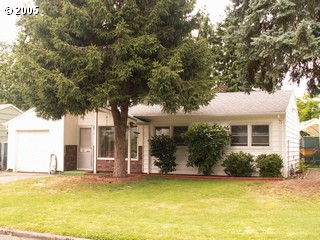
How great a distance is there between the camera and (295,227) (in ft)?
23.2

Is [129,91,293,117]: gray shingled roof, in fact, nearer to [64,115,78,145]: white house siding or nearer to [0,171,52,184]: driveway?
[64,115,78,145]: white house siding

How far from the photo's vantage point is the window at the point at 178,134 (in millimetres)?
17641

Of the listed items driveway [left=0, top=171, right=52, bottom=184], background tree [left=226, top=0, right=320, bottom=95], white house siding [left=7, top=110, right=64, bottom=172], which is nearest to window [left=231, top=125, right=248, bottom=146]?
background tree [left=226, top=0, right=320, bottom=95]

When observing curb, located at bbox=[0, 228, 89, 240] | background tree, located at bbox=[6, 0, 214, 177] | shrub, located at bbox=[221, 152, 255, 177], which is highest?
background tree, located at bbox=[6, 0, 214, 177]

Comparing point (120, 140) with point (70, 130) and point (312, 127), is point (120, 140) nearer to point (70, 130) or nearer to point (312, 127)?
point (70, 130)

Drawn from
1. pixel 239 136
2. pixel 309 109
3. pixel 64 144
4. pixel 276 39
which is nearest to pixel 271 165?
pixel 239 136

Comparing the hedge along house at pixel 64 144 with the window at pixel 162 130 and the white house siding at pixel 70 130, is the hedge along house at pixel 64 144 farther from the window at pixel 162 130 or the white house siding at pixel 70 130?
the window at pixel 162 130

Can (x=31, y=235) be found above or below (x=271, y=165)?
below

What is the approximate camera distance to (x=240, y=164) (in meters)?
15.7

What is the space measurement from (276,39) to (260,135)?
253 inches

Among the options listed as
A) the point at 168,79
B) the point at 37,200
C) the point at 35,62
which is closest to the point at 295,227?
the point at 168,79

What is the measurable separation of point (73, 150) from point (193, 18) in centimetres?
992

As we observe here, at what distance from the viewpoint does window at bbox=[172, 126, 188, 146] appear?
17641mm

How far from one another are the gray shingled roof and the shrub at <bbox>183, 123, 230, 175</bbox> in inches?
43.2
